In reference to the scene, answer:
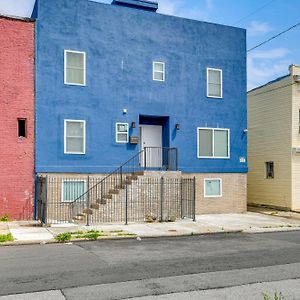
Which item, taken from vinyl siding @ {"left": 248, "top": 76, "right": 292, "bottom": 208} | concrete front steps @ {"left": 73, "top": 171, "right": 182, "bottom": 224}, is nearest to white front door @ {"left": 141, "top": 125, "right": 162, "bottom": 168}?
concrete front steps @ {"left": 73, "top": 171, "right": 182, "bottom": 224}

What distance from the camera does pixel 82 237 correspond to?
1430cm

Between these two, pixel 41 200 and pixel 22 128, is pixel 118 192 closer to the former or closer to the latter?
pixel 41 200

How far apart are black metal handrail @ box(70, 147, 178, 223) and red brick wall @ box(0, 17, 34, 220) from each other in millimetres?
2422

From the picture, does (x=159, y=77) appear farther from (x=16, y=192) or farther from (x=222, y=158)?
(x=16, y=192)

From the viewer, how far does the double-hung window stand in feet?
65.3

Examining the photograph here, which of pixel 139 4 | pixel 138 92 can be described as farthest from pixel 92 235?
pixel 139 4

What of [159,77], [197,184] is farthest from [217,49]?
[197,184]

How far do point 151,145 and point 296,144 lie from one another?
359 inches

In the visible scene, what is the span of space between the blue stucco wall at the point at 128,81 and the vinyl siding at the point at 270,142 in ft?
10.1

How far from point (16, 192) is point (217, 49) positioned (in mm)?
13405

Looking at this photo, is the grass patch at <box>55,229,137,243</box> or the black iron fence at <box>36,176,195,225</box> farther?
the black iron fence at <box>36,176,195,225</box>

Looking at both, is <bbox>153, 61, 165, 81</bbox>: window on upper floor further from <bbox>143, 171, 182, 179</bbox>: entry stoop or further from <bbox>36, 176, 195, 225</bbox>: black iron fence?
<bbox>36, 176, 195, 225</bbox>: black iron fence

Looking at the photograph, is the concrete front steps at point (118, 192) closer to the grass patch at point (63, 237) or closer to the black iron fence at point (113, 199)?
the black iron fence at point (113, 199)

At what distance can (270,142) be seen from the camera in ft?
90.1
